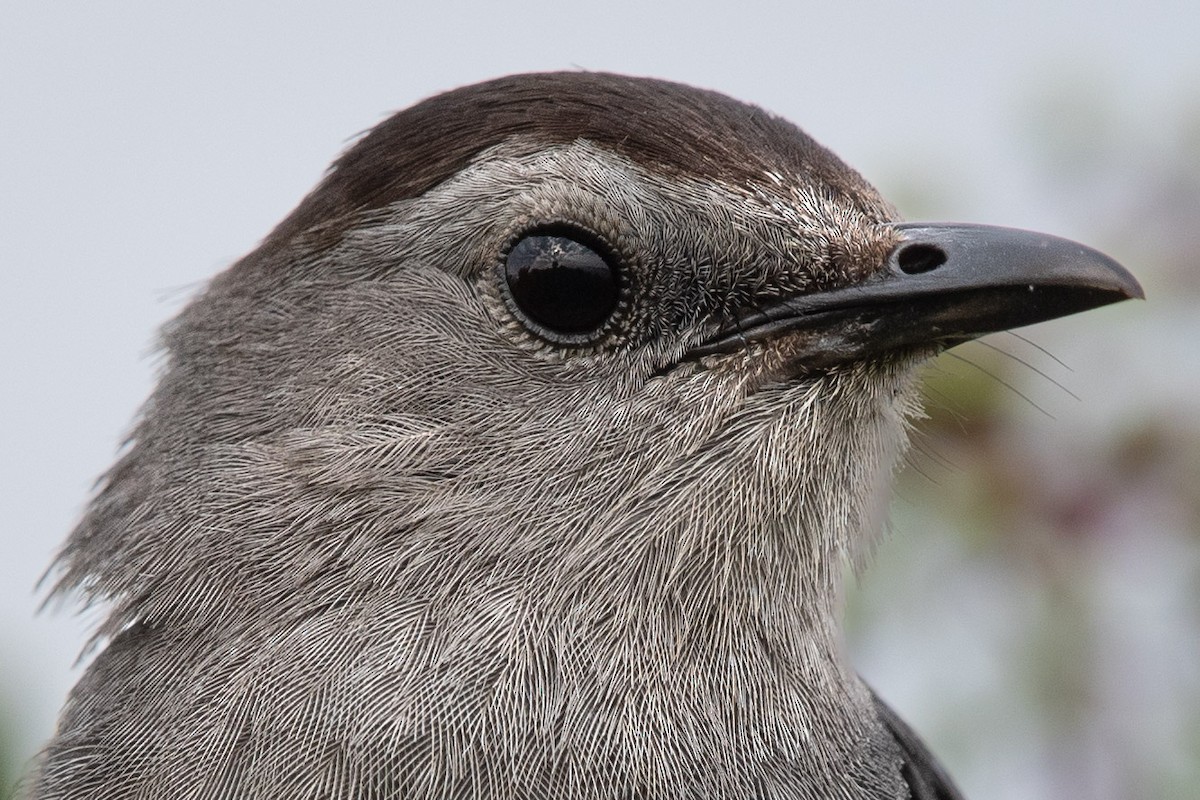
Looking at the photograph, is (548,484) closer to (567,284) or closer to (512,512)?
(512,512)

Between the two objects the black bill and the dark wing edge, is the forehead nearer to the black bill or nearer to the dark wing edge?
the black bill

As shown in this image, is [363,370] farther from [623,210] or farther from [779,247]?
[779,247]

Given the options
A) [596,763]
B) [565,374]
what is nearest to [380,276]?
[565,374]

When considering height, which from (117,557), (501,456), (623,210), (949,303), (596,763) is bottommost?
(596,763)

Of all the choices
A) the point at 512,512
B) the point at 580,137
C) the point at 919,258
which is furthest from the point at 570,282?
the point at 919,258

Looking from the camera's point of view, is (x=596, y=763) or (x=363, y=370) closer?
(x=596, y=763)

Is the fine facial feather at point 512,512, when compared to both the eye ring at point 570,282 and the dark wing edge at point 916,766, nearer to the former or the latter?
the eye ring at point 570,282

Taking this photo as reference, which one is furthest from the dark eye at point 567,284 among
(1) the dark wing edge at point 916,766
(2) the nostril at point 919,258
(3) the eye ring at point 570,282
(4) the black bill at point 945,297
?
(1) the dark wing edge at point 916,766

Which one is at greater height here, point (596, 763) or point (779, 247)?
point (779, 247)
